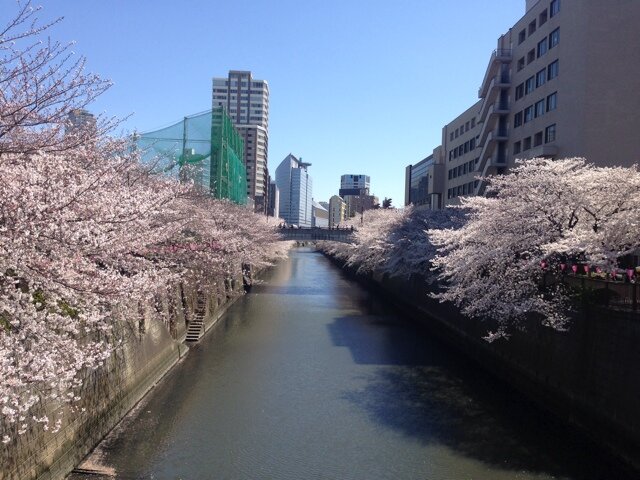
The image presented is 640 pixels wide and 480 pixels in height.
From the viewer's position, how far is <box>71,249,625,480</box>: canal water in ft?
36.6

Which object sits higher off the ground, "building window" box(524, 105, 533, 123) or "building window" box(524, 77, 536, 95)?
"building window" box(524, 77, 536, 95)

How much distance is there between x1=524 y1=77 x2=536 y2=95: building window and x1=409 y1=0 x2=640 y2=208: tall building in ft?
0.09

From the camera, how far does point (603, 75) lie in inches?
1147

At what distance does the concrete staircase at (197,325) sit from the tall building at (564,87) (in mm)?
20664

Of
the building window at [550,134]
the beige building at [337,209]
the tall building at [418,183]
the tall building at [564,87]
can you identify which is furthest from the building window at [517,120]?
the beige building at [337,209]

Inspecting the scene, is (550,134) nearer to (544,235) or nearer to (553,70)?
(553,70)

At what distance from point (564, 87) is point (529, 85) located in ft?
18.7

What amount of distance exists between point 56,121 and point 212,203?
24300 millimetres

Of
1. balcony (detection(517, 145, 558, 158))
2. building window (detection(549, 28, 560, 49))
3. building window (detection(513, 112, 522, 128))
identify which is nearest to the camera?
balcony (detection(517, 145, 558, 158))

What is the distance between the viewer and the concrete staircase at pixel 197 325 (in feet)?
73.5

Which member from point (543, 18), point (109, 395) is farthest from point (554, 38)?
point (109, 395)

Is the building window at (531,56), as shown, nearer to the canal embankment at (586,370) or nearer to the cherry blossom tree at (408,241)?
the cherry blossom tree at (408,241)

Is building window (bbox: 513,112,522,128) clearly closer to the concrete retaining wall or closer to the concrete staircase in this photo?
the concrete staircase

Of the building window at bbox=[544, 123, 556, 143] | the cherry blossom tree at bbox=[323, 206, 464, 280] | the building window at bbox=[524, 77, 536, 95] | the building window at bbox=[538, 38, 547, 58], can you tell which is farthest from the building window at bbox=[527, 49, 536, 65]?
the cherry blossom tree at bbox=[323, 206, 464, 280]
